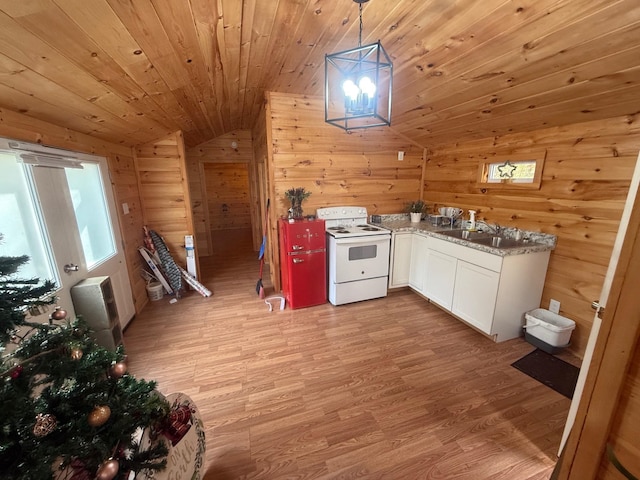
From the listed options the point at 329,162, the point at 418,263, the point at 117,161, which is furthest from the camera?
the point at 329,162

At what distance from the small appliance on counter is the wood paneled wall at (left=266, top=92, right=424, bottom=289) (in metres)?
0.45

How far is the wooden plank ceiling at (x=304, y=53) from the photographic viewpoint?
1.16m

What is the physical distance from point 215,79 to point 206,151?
3.13 m

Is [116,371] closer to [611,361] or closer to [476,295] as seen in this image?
[611,361]

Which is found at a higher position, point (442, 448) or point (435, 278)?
point (435, 278)

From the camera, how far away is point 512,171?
9.17 ft

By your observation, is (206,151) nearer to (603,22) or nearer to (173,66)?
(173,66)

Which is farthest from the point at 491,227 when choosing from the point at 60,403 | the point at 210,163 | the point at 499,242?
the point at 210,163

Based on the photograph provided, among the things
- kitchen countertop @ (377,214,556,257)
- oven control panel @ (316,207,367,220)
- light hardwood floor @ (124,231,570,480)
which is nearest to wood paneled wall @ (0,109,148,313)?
light hardwood floor @ (124,231,570,480)

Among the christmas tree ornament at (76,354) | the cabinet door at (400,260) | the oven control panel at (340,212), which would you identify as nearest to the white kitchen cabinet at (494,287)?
the cabinet door at (400,260)

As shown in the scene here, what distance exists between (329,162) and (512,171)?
209cm

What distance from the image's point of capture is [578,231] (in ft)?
7.45

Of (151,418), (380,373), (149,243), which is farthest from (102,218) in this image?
(380,373)

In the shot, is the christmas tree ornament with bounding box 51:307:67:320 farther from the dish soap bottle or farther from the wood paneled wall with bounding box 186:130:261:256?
the wood paneled wall with bounding box 186:130:261:256
